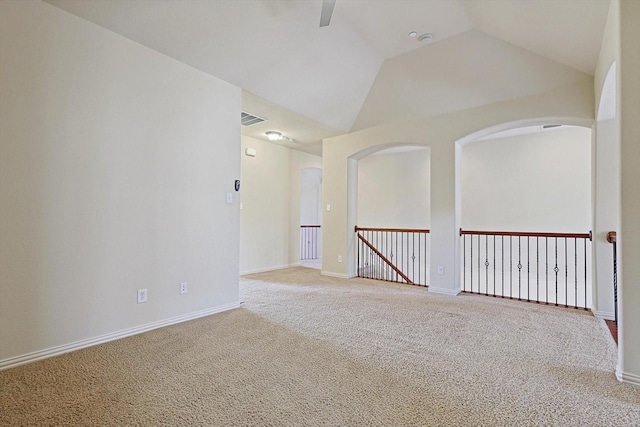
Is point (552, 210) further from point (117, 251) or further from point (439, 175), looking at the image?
point (117, 251)

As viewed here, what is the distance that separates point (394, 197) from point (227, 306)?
533 cm

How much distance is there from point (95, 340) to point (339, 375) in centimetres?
206

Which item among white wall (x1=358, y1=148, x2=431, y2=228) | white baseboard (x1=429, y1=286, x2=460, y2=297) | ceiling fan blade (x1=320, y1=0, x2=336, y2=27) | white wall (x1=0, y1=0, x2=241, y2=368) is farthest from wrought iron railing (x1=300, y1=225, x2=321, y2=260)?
ceiling fan blade (x1=320, y1=0, x2=336, y2=27)

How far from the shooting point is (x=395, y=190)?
770cm

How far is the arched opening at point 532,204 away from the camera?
17.8ft

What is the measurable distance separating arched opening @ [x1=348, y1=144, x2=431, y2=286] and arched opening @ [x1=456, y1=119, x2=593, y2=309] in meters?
0.97

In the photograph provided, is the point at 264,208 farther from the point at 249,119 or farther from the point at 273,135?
the point at 249,119

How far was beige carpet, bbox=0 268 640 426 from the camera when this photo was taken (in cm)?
161

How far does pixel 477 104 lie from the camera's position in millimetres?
4113

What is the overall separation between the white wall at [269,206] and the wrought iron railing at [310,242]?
1625 mm

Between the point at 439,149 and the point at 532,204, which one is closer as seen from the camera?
the point at 439,149

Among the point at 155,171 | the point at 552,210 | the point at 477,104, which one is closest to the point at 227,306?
the point at 155,171

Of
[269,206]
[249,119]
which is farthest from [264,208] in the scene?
[249,119]

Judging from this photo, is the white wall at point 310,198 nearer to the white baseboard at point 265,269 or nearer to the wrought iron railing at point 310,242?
the wrought iron railing at point 310,242
